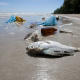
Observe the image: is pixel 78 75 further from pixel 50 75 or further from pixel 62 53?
pixel 62 53

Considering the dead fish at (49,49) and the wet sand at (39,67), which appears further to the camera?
the dead fish at (49,49)

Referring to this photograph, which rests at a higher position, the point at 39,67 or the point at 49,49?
the point at 49,49

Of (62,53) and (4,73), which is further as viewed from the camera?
(62,53)

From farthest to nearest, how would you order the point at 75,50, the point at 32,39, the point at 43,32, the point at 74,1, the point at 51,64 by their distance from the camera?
the point at 74,1 < the point at 43,32 < the point at 32,39 < the point at 75,50 < the point at 51,64

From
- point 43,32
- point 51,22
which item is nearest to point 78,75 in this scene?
point 43,32

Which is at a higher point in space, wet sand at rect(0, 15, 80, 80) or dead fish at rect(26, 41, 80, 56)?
dead fish at rect(26, 41, 80, 56)

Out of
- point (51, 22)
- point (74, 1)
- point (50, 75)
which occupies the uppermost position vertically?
point (74, 1)

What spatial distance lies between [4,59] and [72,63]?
1.34 metres

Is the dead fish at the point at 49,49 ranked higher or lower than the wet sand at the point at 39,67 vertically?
higher

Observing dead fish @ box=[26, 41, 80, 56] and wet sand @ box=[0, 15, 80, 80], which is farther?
dead fish @ box=[26, 41, 80, 56]

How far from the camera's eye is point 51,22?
7883 mm

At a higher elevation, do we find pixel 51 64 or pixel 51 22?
pixel 51 22

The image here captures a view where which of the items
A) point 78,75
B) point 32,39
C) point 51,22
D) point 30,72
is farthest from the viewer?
point 51,22

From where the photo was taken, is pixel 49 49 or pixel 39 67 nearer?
pixel 39 67
